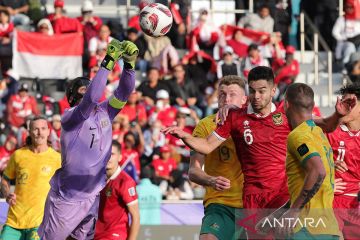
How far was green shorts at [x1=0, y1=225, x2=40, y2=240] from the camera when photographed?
1255 cm

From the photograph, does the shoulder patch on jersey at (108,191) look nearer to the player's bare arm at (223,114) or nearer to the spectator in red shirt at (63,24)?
the player's bare arm at (223,114)

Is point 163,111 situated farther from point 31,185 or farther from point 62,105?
point 31,185

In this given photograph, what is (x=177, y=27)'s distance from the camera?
70.2 feet

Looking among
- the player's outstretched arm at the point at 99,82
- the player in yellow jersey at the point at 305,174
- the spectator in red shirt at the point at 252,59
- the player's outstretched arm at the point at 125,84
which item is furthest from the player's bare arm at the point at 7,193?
the spectator in red shirt at the point at 252,59

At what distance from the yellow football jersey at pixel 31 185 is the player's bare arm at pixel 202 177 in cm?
280

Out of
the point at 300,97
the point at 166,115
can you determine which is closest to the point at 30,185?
the point at 300,97

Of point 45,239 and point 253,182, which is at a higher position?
point 253,182

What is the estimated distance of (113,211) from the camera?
11.3 meters

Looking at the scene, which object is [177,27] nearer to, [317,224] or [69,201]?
[69,201]

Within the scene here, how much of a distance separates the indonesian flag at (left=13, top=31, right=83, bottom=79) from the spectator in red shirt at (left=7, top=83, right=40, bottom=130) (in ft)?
5.32

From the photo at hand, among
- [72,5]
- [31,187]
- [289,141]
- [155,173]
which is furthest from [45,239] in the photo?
[72,5]

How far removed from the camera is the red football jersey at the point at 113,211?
Result: 1127 cm

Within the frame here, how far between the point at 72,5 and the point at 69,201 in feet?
41.2

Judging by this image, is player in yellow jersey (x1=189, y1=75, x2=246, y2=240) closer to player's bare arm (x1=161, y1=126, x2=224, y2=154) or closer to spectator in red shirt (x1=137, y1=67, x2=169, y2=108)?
player's bare arm (x1=161, y1=126, x2=224, y2=154)
